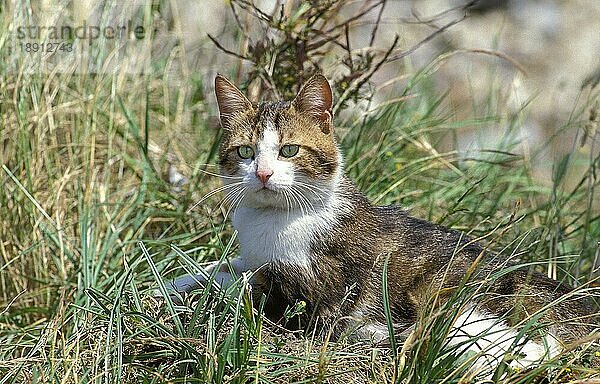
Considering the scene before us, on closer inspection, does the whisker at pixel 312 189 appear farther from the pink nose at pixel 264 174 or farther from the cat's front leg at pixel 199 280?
the cat's front leg at pixel 199 280

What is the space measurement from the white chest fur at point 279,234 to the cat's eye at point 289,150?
173 mm

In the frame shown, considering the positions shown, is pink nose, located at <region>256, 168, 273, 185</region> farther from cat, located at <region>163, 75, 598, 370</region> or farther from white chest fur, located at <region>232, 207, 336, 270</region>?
white chest fur, located at <region>232, 207, 336, 270</region>

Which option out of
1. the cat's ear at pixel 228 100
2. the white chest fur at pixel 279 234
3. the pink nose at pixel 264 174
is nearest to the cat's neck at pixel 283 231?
the white chest fur at pixel 279 234

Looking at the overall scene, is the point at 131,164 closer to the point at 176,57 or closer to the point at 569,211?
the point at 176,57

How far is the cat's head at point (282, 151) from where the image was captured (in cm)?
238

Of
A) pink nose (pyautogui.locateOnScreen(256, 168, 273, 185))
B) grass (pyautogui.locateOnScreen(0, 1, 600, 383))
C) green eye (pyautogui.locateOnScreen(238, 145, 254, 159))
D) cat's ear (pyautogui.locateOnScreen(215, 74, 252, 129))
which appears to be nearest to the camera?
grass (pyautogui.locateOnScreen(0, 1, 600, 383))

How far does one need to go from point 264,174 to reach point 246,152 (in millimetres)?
155

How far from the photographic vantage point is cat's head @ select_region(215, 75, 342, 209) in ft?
7.80

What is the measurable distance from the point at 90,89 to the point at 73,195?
0.67 metres

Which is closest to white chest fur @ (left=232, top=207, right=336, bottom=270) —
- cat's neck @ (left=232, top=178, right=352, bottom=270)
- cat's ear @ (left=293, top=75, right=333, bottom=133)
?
cat's neck @ (left=232, top=178, right=352, bottom=270)

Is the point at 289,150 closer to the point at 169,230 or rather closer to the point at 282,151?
the point at 282,151

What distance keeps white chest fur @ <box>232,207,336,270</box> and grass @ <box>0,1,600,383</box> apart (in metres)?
0.09

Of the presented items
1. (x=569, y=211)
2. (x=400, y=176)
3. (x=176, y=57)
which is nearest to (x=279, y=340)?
(x=400, y=176)

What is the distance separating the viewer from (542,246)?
3086 mm
